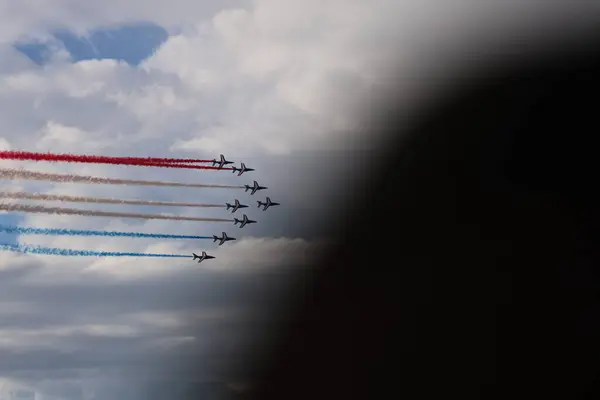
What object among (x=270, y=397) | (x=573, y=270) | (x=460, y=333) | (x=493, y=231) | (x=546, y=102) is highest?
(x=546, y=102)

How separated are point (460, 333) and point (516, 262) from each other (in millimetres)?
4298

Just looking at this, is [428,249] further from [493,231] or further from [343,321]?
[343,321]

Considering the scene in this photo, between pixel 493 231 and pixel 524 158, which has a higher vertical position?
pixel 524 158

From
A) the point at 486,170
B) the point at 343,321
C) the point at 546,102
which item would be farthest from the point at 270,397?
the point at 546,102

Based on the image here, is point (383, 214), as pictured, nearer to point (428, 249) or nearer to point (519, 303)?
point (428, 249)

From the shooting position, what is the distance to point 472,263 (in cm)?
3178

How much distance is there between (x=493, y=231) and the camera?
31859 mm

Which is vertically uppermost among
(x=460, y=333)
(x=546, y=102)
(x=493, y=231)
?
(x=546, y=102)

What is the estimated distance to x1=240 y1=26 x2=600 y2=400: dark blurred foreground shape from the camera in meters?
30.6

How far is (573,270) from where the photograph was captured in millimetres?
31078

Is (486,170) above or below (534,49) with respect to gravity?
below

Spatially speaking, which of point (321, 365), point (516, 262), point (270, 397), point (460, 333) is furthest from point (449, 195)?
point (270, 397)

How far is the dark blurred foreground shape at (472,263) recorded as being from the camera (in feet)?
101

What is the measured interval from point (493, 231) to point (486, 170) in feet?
9.56
